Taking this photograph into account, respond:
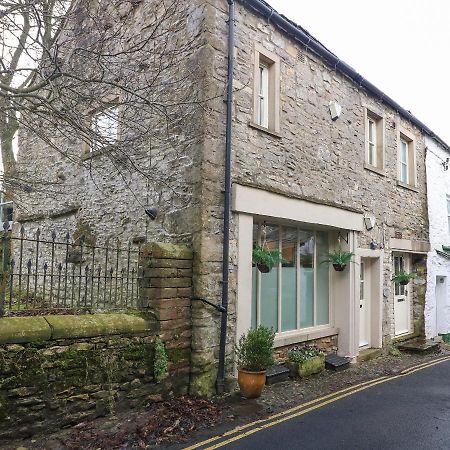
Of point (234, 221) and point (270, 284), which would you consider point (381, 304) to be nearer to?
point (270, 284)

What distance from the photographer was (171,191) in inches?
251

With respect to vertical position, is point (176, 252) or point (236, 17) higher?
point (236, 17)

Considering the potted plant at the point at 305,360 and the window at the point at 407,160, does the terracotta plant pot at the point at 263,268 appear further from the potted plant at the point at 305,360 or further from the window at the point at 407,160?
the window at the point at 407,160

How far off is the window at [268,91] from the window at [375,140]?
3868mm

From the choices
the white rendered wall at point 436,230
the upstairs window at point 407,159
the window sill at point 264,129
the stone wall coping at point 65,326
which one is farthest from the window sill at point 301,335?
the upstairs window at point 407,159

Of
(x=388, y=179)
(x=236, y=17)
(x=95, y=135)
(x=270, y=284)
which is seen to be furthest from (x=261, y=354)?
(x=388, y=179)

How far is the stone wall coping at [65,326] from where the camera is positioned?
4.27 m

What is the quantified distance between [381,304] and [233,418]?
5888mm

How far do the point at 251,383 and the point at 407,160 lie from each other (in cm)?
895

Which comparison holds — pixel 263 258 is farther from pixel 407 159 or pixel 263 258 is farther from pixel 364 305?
pixel 407 159

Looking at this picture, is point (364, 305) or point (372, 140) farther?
point (372, 140)

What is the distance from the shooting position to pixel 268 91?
295 inches

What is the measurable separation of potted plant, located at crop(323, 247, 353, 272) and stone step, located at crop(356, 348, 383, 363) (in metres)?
2.03

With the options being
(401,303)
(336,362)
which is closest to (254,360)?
(336,362)
